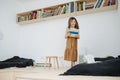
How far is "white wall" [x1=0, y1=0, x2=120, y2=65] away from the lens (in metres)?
2.69

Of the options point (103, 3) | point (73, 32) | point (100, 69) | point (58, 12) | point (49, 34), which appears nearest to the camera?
point (100, 69)

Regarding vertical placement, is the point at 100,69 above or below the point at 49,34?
below

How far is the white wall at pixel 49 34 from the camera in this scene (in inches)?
106

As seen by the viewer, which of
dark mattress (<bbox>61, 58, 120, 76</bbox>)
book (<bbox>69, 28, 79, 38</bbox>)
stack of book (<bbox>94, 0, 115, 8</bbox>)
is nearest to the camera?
→ dark mattress (<bbox>61, 58, 120, 76</bbox>)

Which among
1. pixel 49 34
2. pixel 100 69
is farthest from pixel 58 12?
pixel 100 69

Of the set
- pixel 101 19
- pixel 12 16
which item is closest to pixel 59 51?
pixel 101 19

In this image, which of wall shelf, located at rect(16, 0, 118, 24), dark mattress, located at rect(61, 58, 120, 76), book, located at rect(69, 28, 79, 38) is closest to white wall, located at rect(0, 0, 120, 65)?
wall shelf, located at rect(16, 0, 118, 24)

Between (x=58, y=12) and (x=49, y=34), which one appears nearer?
(x=58, y=12)

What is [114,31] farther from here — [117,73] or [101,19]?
[117,73]

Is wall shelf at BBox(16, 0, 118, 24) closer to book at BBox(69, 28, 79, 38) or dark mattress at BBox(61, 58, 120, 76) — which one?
book at BBox(69, 28, 79, 38)

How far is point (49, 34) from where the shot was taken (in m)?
3.26

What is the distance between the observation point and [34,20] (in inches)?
132

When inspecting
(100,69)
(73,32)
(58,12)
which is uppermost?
(58,12)

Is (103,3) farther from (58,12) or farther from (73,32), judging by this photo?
(58,12)
